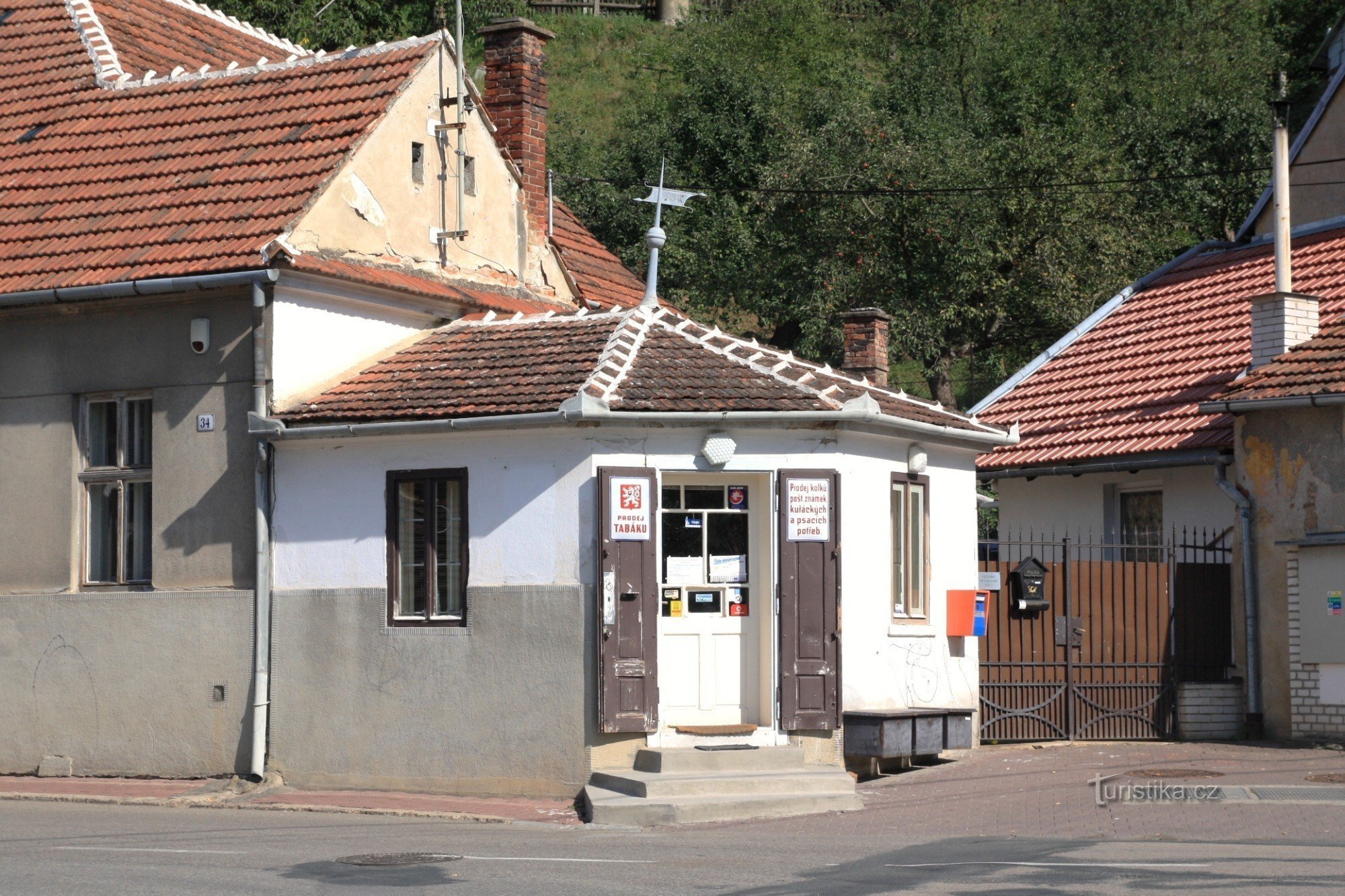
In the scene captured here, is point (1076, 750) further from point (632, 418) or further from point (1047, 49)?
point (1047, 49)

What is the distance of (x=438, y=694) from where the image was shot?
14484mm

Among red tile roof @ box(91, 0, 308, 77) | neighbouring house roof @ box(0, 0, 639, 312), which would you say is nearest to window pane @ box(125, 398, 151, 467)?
neighbouring house roof @ box(0, 0, 639, 312)

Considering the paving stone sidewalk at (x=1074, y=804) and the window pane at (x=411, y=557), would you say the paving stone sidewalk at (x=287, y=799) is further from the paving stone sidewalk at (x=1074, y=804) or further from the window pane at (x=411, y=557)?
the paving stone sidewalk at (x=1074, y=804)

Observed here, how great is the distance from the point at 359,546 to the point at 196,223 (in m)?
3.69

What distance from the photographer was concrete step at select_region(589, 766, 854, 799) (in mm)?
13031

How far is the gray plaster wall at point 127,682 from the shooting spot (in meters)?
15.3

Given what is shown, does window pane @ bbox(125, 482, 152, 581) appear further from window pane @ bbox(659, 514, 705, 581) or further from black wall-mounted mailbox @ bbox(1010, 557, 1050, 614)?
black wall-mounted mailbox @ bbox(1010, 557, 1050, 614)

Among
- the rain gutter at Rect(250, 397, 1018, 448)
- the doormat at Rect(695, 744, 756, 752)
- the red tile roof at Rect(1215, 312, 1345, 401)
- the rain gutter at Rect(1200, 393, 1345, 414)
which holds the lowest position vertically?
the doormat at Rect(695, 744, 756, 752)

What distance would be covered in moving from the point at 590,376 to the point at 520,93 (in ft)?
23.1

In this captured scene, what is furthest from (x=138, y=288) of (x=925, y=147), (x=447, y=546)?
(x=925, y=147)

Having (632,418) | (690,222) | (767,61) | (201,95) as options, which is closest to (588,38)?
(767,61)

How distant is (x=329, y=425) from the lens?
1475 cm

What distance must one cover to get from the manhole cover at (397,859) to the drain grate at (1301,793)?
21.4 feet

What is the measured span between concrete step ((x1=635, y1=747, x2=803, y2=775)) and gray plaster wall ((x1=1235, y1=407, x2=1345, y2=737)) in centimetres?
624
